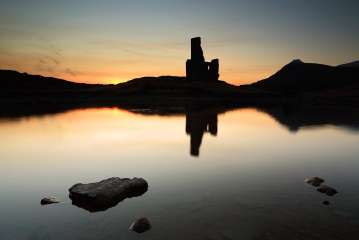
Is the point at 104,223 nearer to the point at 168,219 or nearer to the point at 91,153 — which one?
the point at 168,219

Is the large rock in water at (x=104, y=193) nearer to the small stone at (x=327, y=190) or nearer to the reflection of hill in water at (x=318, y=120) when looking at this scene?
the small stone at (x=327, y=190)

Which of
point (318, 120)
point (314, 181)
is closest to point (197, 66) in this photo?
point (318, 120)

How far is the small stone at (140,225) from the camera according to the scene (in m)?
9.30

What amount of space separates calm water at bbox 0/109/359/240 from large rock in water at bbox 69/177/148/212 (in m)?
0.34

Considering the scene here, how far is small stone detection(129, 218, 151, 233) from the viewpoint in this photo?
930cm

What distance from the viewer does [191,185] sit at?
13852mm

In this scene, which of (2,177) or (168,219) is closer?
(168,219)

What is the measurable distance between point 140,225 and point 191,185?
4781 millimetres

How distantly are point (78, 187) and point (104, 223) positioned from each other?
2.70 meters

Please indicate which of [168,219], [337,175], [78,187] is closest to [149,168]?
[78,187]

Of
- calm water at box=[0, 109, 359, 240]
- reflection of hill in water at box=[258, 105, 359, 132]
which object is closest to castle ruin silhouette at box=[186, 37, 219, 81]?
reflection of hill in water at box=[258, 105, 359, 132]

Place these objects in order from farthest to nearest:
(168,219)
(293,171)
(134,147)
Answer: (134,147)
(293,171)
(168,219)

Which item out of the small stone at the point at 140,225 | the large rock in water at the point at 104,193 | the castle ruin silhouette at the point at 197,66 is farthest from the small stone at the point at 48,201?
the castle ruin silhouette at the point at 197,66

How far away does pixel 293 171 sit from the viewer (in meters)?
16.2
